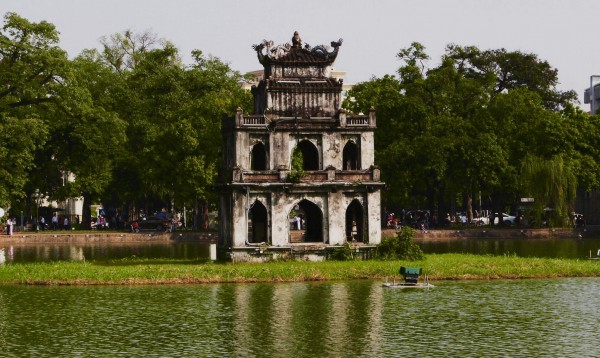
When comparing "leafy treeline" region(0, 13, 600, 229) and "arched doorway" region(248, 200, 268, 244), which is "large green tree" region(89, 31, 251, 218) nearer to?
"leafy treeline" region(0, 13, 600, 229)

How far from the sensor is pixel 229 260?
61.7 meters

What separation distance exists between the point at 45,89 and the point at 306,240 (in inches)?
1339

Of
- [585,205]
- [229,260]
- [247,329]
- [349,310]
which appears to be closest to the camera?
[247,329]

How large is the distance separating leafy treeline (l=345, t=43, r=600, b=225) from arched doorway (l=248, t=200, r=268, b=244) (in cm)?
3549

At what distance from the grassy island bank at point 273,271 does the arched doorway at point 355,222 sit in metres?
4.78

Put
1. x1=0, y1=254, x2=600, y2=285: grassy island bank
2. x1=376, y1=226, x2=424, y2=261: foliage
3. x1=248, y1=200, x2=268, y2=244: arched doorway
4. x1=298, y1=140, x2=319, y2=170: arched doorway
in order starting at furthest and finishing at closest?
x1=298, y1=140, x2=319, y2=170: arched doorway
x1=248, y1=200, x2=268, y2=244: arched doorway
x1=376, y1=226, x2=424, y2=261: foliage
x1=0, y1=254, x2=600, y2=285: grassy island bank

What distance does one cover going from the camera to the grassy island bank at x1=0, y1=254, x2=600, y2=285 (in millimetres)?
53000

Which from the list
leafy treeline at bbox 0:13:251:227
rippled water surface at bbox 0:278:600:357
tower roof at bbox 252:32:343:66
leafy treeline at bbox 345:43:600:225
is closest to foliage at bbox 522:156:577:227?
leafy treeline at bbox 345:43:600:225

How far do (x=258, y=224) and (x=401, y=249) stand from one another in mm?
10002

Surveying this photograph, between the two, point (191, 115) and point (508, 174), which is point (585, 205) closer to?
point (508, 174)

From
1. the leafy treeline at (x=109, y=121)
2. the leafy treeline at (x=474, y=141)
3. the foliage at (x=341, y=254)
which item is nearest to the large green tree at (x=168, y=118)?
the leafy treeline at (x=109, y=121)

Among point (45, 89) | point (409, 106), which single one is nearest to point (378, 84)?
point (409, 106)

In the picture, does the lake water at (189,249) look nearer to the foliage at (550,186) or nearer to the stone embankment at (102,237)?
the stone embankment at (102,237)

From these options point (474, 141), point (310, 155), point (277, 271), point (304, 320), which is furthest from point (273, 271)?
point (474, 141)
